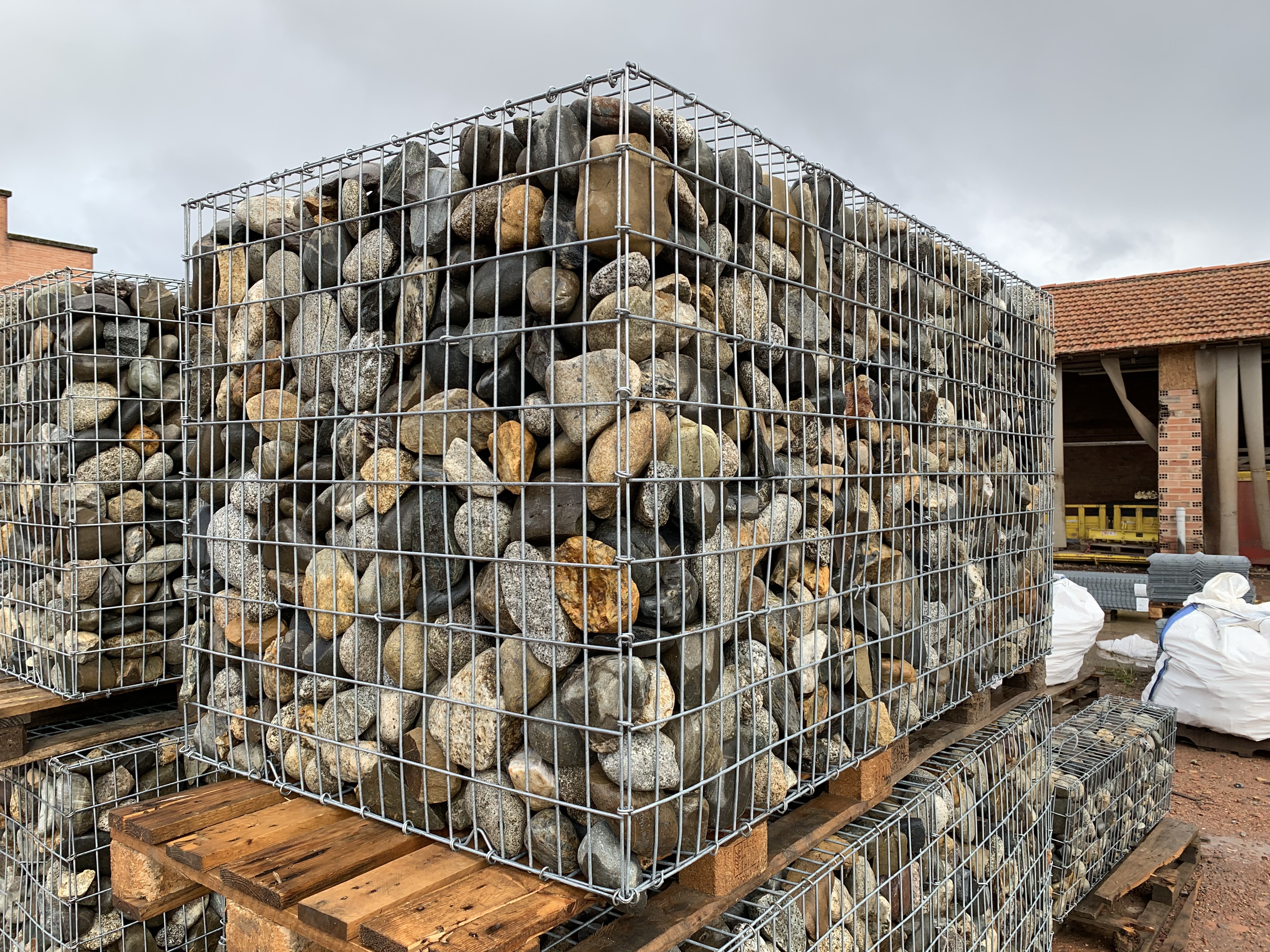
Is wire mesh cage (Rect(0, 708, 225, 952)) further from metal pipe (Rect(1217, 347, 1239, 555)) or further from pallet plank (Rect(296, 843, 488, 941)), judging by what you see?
metal pipe (Rect(1217, 347, 1239, 555))

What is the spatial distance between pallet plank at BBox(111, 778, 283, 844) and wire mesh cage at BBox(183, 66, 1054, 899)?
71 millimetres

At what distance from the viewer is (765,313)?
2.12m

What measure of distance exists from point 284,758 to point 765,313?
1676 millimetres

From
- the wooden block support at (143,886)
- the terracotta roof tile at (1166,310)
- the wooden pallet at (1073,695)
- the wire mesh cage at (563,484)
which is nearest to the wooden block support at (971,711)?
the wire mesh cage at (563,484)

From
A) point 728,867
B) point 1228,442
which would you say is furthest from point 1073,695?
point 1228,442

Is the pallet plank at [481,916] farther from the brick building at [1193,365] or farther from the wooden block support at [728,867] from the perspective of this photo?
the brick building at [1193,365]

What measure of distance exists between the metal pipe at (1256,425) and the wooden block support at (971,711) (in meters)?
10.4

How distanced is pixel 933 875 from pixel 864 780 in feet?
2.21

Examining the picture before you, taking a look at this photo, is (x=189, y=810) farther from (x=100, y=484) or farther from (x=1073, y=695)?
(x=1073, y=695)

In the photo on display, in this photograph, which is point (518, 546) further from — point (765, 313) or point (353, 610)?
point (765, 313)

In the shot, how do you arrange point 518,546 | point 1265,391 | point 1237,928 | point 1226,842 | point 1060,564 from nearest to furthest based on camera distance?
point 518,546 < point 1237,928 < point 1226,842 < point 1060,564 < point 1265,391

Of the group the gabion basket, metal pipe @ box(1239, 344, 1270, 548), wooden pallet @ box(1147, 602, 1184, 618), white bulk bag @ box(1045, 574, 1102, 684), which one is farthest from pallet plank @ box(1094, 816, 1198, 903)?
metal pipe @ box(1239, 344, 1270, 548)

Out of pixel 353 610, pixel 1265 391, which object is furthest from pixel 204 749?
pixel 1265 391

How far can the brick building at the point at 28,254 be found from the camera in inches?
594
